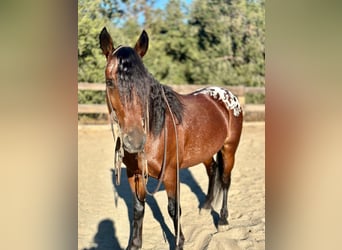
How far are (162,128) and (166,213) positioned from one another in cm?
122

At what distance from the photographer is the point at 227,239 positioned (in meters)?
2.11

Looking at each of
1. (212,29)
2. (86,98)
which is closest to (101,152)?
(86,98)

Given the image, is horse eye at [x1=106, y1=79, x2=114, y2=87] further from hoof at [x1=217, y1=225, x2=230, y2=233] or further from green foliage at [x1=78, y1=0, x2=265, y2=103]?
green foliage at [x1=78, y1=0, x2=265, y2=103]

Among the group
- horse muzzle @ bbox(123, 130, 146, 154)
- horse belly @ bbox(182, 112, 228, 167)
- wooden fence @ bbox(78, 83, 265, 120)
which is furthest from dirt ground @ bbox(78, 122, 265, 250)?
wooden fence @ bbox(78, 83, 265, 120)

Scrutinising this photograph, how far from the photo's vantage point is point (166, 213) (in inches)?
107

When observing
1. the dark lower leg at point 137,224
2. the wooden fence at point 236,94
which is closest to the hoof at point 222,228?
the dark lower leg at point 137,224

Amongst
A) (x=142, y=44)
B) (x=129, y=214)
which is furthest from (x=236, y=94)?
(x=142, y=44)

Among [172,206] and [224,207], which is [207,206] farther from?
[172,206]

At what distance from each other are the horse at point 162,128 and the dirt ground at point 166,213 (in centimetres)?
18

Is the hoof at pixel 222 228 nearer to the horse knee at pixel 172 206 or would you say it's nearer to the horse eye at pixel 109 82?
the horse knee at pixel 172 206
